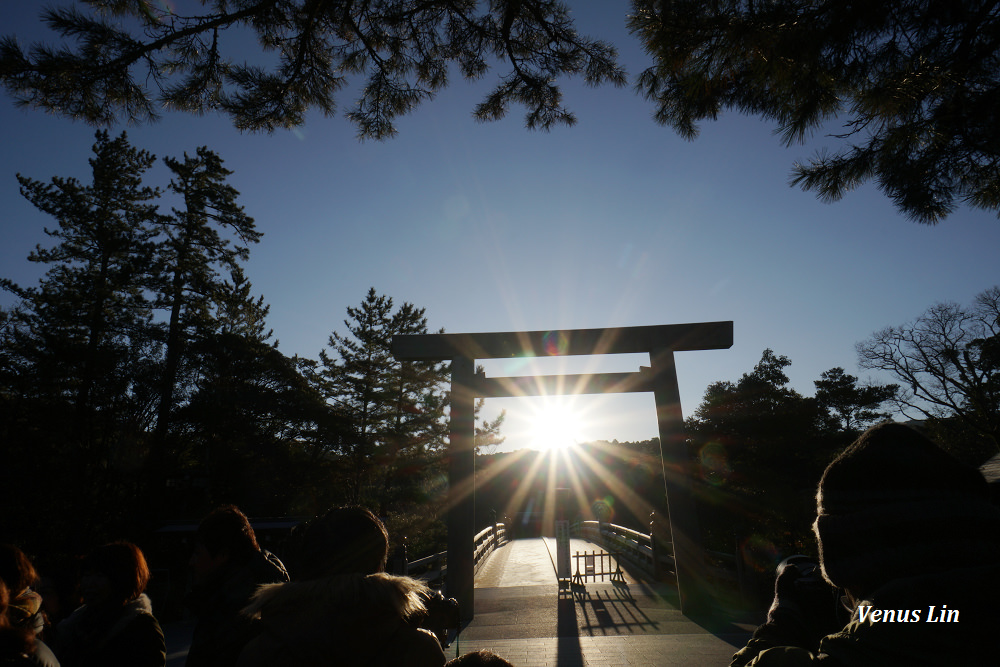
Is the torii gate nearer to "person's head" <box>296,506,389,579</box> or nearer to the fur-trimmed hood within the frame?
"person's head" <box>296,506,389,579</box>

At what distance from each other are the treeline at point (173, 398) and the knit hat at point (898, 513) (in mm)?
17054

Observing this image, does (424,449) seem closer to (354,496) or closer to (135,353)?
(354,496)

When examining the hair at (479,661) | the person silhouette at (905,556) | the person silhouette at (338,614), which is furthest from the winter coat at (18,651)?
the person silhouette at (905,556)

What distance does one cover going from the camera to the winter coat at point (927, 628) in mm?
952

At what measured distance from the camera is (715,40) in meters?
3.52

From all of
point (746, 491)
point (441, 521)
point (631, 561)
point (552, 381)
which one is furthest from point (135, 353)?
point (746, 491)

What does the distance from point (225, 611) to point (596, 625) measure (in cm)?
733

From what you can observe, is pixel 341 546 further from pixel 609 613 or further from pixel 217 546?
pixel 609 613

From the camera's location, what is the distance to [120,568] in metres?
2.56

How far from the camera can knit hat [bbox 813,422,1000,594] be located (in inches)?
42.1

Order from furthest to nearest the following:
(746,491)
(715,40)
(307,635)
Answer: (746,491) < (715,40) < (307,635)

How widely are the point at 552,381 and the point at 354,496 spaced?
15666 mm

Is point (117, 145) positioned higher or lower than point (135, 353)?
higher

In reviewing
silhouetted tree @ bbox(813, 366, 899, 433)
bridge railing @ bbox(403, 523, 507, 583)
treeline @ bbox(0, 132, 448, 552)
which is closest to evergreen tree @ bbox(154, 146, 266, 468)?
treeline @ bbox(0, 132, 448, 552)
